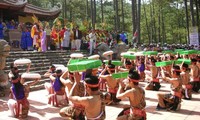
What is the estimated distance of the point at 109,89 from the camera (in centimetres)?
782

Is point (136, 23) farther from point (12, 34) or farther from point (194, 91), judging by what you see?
point (194, 91)

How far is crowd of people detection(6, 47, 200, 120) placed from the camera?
14.1 ft

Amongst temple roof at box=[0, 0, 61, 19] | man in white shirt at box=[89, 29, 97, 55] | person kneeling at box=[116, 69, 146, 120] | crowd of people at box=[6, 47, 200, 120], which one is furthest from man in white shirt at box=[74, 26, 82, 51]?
person kneeling at box=[116, 69, 146, 120]

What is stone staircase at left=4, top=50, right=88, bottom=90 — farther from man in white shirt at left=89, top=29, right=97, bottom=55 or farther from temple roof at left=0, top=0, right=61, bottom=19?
temple roof at left=0, top=0, right=61, bottom=19

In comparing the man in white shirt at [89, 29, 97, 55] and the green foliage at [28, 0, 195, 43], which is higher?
the green foliage at [28, 0, 195, 43]

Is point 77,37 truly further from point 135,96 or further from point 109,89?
point 135,96

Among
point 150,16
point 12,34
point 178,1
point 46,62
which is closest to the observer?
point 46,62

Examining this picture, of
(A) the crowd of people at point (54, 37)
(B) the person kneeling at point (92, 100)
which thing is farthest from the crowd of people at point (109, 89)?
(A) the crowd of people at point (54, 37)

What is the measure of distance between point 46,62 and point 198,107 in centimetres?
863

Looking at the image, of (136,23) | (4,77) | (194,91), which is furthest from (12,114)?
(136,23)

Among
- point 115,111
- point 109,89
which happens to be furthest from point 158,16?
point 115,111

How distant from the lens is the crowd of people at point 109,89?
4.31m

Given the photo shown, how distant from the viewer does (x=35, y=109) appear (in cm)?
731

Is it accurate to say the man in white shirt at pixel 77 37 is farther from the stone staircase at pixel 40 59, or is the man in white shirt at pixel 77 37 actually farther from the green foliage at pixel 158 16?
the green foliage at pixel 158 16
